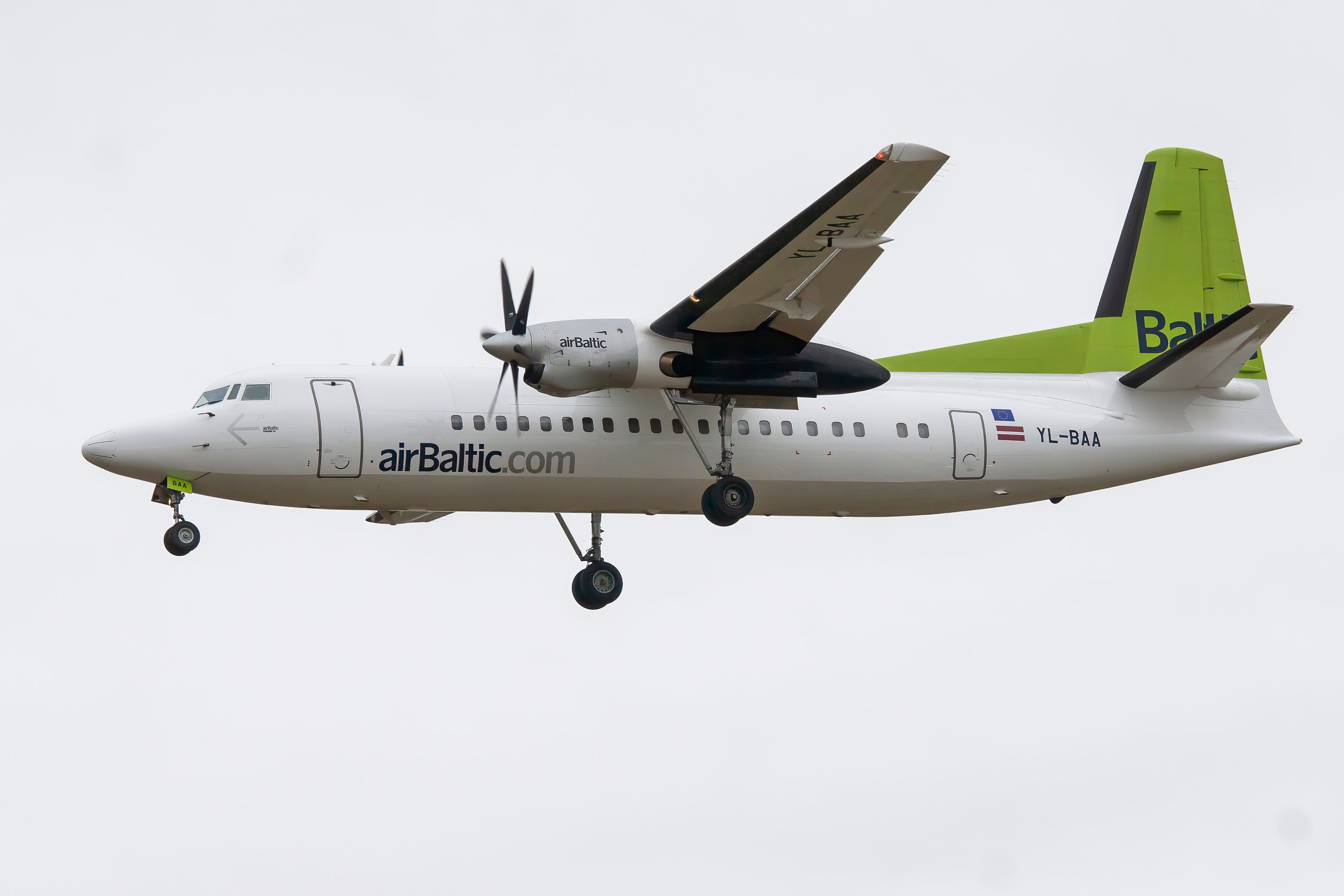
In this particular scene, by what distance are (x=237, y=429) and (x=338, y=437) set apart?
1086 millimetres

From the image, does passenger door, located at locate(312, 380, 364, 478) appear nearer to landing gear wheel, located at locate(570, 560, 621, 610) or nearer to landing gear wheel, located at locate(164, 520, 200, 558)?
landing gear wheel, located at locate(164, 520, 200, 558)

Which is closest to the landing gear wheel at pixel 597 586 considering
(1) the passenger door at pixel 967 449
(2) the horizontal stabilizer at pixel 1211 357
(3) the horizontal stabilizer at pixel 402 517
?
(3) the horizontal stabilizer at pixel 402 517

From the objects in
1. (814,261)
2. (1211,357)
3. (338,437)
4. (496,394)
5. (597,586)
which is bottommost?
(597,586)

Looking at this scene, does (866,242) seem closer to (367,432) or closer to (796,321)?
(796,321)

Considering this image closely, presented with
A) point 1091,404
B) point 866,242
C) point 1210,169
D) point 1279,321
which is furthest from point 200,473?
point 1210,169

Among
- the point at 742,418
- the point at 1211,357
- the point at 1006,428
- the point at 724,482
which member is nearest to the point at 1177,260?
the point at 1211,357

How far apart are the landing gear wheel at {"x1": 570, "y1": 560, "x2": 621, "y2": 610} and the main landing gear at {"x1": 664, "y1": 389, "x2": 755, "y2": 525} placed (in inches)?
79.3

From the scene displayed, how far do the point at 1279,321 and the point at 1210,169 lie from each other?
14.1 ft

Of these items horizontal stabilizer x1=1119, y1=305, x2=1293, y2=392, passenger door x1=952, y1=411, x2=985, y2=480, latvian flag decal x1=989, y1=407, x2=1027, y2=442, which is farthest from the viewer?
latvian flag decal x1=989, y1=407, x2=1027, y2=442

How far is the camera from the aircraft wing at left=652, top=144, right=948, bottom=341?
1827 centimetres

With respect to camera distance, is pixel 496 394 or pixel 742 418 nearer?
pixel 496 394

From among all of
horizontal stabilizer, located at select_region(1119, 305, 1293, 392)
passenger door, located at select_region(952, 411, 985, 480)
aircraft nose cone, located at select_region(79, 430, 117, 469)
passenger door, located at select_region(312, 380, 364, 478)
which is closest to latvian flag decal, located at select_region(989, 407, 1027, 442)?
passenger door, located at select_region(952, 411, 985, 480)

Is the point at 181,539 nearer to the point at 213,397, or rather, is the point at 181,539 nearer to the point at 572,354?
the point at 213,397

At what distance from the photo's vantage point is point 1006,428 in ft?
73.6
